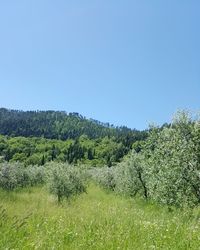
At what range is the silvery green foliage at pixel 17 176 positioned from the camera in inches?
2639

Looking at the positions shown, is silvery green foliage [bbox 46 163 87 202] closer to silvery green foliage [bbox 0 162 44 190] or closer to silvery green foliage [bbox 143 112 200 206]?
silvery green foliage [bbox 0 162 44 190]

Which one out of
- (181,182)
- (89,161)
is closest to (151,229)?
(181,182)

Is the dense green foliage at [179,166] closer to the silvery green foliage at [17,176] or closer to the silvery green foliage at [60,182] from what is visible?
the silvery green foliage at [60,182]

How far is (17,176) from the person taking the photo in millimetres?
74812

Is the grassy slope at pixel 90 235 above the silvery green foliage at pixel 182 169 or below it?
below

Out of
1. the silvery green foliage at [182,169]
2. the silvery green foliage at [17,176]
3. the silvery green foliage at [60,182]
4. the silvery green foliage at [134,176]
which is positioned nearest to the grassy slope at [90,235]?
the silvery green foliage at [182,169]

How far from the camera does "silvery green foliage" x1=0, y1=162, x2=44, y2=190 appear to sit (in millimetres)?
67037

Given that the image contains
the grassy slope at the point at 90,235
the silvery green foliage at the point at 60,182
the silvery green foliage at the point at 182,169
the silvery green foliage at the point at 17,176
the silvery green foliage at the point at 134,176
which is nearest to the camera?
the grassy slope at the point at 90,235

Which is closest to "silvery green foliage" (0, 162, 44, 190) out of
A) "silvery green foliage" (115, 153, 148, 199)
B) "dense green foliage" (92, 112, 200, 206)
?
"silvery green foliage" (115, 153, 148, 199)

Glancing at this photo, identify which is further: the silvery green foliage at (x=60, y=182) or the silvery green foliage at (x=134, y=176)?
the silvery green foliage at (x=134, y=176)

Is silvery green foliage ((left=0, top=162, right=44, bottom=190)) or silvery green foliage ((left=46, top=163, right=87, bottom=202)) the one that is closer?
silvery green foliage ((left=46, top=163, right=87, bottom=202))

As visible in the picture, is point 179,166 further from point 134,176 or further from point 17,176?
point 17,176

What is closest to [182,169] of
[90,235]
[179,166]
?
[179,166]

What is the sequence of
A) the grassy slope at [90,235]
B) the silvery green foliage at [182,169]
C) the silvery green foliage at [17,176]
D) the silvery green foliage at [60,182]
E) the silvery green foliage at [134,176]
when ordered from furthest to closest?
1. the silvery green foliage at [17,176]
2. the silvery green foliage at [134,176]
3. the silvery green foliage at [60,182]
4. the silvery green foliage at [182,169]
5. the grassy slope at [90,235]
